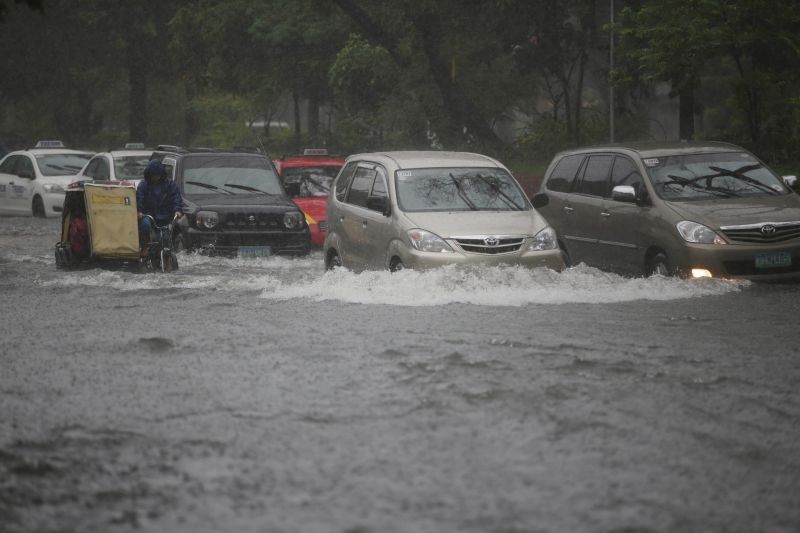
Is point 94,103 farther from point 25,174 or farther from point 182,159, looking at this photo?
point 182,159

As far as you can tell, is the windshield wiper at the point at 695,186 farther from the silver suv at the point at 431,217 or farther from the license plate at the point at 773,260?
the silver suv at the point at 431,217

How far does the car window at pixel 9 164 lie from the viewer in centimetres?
3175

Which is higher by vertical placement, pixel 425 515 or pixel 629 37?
pixel 629 37

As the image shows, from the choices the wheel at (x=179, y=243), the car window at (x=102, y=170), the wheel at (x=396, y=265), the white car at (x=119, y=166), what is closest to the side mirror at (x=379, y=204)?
the wheel at (x=396, y=265)

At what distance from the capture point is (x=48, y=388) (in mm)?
8727

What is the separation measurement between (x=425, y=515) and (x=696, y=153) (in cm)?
1059

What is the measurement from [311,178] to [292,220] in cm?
359

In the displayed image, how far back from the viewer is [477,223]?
13.9 metres

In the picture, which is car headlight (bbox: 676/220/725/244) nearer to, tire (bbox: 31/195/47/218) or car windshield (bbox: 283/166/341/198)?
car windshield (bbox: 283/166/341/198)

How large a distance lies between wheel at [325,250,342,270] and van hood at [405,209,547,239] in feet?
6.51

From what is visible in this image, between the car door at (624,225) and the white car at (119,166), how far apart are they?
11.9 meters

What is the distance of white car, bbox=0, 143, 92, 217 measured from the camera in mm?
30062

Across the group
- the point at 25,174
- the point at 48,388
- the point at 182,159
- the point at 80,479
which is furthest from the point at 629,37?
the point at 80,479

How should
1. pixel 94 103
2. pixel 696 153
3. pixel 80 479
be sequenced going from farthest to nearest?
pixel 94 103 < pixel 696 153 < pixel 80 479
